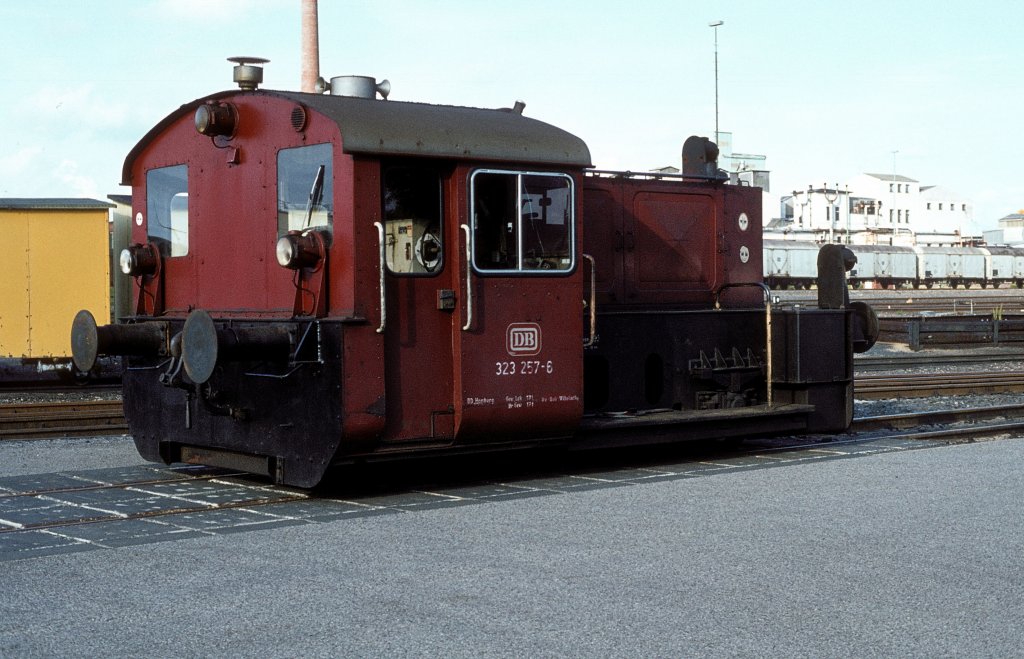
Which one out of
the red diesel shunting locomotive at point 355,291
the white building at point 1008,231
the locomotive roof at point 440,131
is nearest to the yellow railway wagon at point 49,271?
the red diesel shunting locomotive at point 355,291

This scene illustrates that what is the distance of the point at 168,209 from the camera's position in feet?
31.3

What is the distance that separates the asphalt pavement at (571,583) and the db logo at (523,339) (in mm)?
1099

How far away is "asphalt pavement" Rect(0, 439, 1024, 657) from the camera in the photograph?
493 cm

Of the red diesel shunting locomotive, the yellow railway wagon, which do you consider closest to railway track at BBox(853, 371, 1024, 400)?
the red diesel shunting locomotive

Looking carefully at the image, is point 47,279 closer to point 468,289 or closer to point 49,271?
point 49,271

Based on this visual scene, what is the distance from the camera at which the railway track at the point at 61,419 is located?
11.9 metres

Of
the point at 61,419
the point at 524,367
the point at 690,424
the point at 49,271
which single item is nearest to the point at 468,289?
the point at 524,367

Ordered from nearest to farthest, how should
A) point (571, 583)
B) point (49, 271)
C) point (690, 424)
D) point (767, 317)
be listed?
point (571, 583) → point (690, 424) → point (767, 317) → point (49, 271)

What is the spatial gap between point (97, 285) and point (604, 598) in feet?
45.2

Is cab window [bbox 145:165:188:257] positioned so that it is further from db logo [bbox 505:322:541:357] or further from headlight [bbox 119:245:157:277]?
db logo [bbox 505:322:541:357]

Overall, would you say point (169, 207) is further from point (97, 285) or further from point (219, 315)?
point (97, 285)

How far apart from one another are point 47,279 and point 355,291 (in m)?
11.1

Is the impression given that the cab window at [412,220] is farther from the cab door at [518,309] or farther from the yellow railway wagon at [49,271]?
the yellow railway wagon at [49,271]

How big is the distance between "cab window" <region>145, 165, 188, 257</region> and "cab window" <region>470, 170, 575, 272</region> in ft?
8.08
